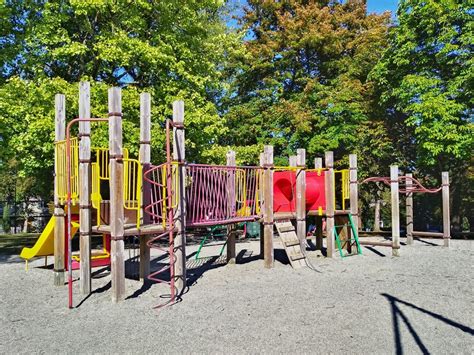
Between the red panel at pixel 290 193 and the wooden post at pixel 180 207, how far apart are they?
4.36 metres

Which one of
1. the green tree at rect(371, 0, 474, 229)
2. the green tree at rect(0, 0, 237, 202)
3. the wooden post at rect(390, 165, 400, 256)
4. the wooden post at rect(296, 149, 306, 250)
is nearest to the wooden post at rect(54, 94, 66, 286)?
the green tree at rect(0, 0, 237, 202)

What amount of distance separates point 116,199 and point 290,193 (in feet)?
19.0

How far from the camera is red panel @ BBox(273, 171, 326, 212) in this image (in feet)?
39.1

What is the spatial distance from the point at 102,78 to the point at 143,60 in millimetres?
2306

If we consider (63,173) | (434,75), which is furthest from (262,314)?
(434,75)

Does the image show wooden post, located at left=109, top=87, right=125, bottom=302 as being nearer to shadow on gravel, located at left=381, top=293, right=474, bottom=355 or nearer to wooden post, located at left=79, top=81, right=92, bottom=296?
wooden post, located at left=79, top=81, right=92, bottom=296

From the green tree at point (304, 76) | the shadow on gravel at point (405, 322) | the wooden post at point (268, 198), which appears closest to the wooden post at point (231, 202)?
the wooden post at point (268, 198)

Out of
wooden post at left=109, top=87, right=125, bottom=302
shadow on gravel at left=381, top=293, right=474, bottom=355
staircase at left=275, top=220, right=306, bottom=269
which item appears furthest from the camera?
staircase at left=275, top=220, right=306, bottom=269

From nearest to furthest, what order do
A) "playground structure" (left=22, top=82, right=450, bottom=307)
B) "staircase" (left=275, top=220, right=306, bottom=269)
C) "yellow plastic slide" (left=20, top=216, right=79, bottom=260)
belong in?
"playground structure" (left=22, top=82, right=450, bottom=307), "yellow plastic slide" (left=20, top=216, right=79, bottom=260), "staircase" (left=275, top=220, right=306, bottom=269)

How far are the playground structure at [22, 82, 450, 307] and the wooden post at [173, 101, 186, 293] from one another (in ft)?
0.06

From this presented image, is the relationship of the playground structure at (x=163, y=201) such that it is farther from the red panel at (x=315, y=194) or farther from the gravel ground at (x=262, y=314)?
the gravel ground at (x=262, y=314)

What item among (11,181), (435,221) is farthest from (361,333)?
(11,181)

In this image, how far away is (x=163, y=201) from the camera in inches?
303

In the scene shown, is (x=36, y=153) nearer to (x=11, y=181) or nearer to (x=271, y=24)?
(x=271, y=24)
